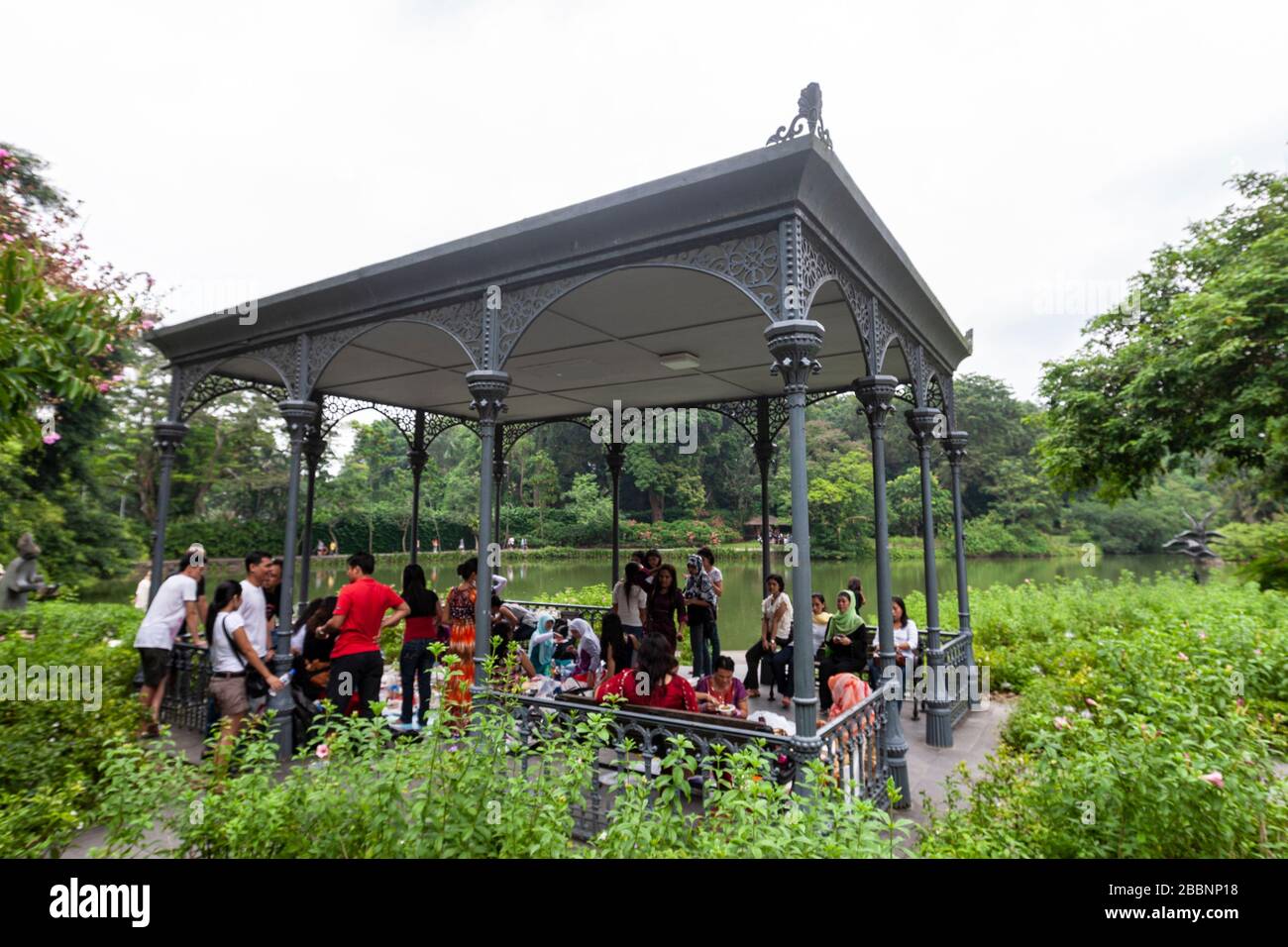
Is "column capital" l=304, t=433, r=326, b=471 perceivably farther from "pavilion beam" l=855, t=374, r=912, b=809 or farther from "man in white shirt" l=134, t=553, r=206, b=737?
"pavilion beam" l=855, t=374, r=912, b=809

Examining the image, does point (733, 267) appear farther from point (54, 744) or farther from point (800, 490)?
point (54, 744)

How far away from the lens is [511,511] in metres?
40.1

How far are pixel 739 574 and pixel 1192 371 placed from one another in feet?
74.9

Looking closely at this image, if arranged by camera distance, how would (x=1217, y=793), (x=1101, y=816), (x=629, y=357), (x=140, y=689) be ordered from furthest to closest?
(x=629, y=357) → (x=140, y=689) → (x=1101, y=816) → (x=1217, y=793)

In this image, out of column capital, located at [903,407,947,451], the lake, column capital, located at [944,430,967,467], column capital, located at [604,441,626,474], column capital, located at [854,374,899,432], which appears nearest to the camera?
column capital, located at [854,374,899,432]

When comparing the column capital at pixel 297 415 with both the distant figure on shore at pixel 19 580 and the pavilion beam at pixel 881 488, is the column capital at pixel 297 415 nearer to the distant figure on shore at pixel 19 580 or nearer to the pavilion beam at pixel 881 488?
the pavilion beam at pixel 881 488

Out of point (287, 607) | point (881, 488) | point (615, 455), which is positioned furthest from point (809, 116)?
point (615, 455)

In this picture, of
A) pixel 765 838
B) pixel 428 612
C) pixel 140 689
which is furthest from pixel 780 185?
pixel 140 689

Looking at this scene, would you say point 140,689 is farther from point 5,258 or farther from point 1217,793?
point 1217,793

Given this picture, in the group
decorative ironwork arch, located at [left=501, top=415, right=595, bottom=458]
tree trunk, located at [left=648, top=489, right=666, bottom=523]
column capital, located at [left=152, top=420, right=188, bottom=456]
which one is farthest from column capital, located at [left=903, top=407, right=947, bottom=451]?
tree trunk, located at [left=648, top=489, right=666, bottom=523]

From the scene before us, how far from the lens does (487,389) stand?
17.1 feet

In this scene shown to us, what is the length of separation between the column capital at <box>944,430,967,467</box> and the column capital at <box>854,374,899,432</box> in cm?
276

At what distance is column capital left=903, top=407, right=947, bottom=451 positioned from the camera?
661 centimetres
